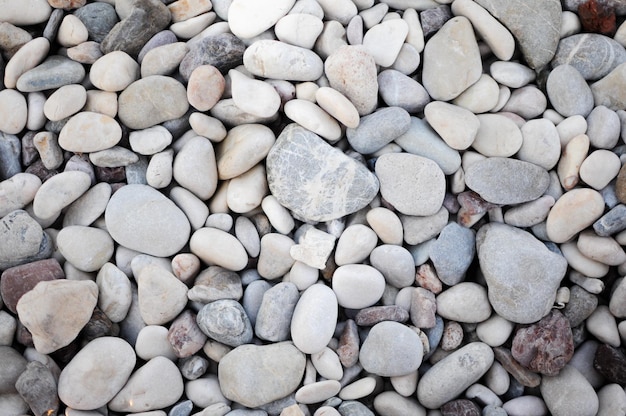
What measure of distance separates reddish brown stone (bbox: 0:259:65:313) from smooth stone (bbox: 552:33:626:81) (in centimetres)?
109

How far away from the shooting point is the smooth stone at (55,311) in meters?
1.07

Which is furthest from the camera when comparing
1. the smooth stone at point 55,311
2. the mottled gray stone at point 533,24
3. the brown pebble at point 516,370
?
the mottled gray stone at point 533,24

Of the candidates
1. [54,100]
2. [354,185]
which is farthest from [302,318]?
[54,100]

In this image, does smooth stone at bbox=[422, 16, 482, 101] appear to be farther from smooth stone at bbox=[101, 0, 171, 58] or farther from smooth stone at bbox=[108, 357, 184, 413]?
smooth stone at bbox=[108, 357, 184, 413]

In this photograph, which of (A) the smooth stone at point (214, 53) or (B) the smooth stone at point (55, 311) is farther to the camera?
(A) the smooth stone at point (214, 53)

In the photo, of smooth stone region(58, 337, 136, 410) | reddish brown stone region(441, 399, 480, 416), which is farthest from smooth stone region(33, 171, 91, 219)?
reddish brown stone region(441, 399, 480, 416)

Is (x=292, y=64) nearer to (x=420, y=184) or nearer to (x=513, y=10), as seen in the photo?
(x=420, y=184)

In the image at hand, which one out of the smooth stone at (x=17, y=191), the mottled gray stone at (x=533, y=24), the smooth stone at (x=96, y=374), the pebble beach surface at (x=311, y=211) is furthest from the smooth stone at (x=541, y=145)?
the smooth stone at (x=17, y=191)

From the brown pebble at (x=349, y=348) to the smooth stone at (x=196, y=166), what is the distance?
39cm

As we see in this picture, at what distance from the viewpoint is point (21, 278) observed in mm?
1127

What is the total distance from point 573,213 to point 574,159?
0.37 ft

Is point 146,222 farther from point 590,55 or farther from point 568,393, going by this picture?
point 590,55

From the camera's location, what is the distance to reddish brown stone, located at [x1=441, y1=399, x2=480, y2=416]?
113cm

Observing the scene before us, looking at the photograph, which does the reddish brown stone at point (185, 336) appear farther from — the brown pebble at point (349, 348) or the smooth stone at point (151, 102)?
the smooth stone at point (151, 102)
